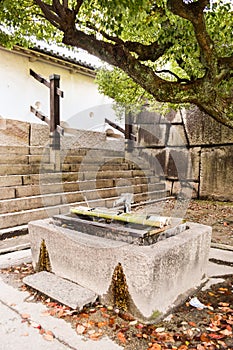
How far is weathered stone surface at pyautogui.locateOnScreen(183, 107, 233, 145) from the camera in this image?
623cm

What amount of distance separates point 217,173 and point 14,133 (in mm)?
4894

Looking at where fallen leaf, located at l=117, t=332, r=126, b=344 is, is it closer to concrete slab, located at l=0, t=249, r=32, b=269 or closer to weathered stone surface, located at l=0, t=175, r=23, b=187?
concrete slab, located at l=0, t=249, r=32, b=269

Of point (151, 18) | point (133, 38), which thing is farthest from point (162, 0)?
point (133, 38)

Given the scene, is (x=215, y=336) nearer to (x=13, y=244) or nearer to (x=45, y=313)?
(x=45, y=313)

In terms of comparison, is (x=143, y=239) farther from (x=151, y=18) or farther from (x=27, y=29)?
(x=27, y=29)

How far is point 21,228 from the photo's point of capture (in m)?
3.64

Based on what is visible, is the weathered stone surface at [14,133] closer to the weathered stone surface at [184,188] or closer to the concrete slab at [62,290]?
the weathered stone surface at [184,188]

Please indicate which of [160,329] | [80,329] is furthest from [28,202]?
[160,329]

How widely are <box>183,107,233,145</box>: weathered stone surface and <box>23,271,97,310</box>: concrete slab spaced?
5.31 meters

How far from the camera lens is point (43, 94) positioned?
25.3 ft

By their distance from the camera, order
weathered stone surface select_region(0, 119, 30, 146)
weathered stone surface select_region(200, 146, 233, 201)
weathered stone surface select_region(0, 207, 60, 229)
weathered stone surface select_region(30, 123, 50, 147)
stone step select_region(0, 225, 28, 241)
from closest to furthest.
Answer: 1. stone step select_region(0, 225, 28, 241)
2. weathered stone surface select_region(0, 207, 60, 229)
3. weathered stone surface select_region(0, 119, 30, 146)
4. weathered stone surface select_region(200, 146, 233, 201)
5. weathered stone surface select_region(30, 123, 50, 147)

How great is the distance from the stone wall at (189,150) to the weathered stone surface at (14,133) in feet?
10.6

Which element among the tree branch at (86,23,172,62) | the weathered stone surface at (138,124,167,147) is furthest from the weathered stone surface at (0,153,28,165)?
the weathered stone surface at (138,124,167,147)

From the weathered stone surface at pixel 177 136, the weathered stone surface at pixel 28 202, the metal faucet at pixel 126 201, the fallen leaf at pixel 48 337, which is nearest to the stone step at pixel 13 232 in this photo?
the weathered stone surface at pixel 28 202
